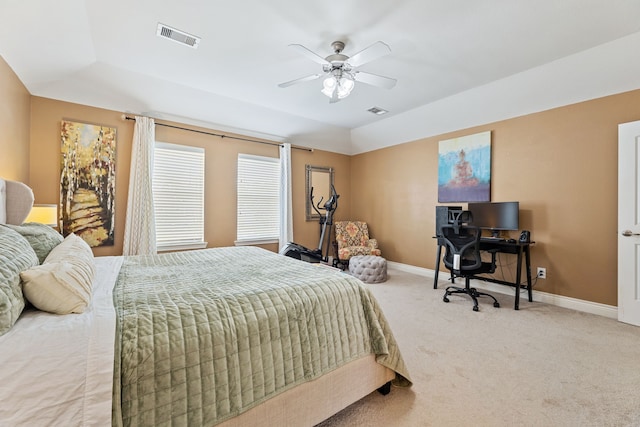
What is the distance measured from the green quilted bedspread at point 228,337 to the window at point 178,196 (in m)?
2.18

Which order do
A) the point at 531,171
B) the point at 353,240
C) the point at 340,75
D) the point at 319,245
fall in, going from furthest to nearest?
the point at 353,240, the point at 319,245, the point at 531,171, the point at 340,75

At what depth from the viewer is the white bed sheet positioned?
79 cm

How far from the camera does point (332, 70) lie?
272 centimetres

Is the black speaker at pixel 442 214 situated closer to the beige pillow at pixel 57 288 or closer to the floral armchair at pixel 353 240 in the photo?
the floral armchair at pixel 353 240

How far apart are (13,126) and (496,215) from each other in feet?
18.5

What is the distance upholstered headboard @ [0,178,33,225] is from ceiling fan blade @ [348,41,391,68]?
9.55 feet

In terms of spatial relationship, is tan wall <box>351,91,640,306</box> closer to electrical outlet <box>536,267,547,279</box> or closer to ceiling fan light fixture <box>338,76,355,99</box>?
electrical outlet <box>536,267,547,279</box>

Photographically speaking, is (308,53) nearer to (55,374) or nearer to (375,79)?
(375,79)

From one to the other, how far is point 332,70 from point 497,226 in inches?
121

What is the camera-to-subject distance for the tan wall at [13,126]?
2340 millimetres

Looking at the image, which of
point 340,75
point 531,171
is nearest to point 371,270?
point 531,171

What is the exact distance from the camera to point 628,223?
2.84 m

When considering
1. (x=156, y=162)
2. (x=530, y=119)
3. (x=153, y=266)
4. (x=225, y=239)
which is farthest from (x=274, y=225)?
(x=530, y=119)

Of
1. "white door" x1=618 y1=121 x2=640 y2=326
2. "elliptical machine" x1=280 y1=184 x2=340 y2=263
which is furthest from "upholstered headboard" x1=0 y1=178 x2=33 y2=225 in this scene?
"white door" x1=618 y1=121 x2=640 y2=326
